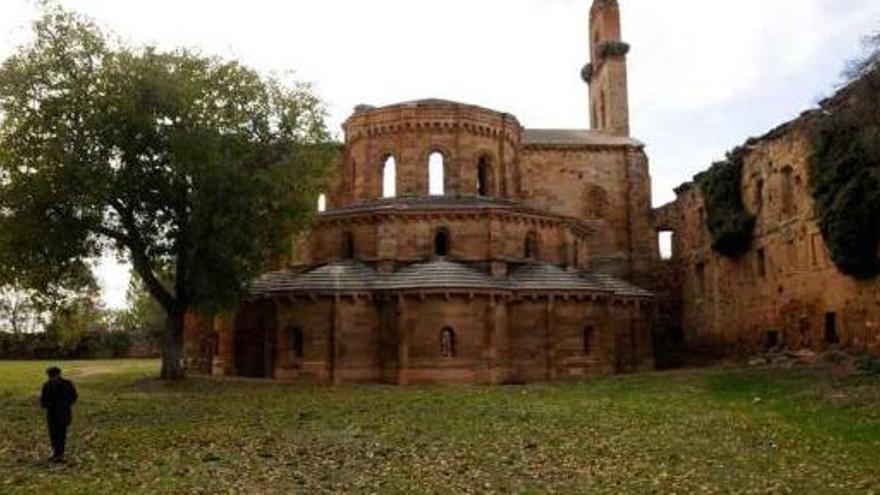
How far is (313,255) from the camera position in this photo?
39.8 metres

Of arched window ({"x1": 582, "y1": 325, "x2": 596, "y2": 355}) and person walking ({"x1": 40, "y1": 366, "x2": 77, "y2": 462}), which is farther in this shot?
arched window ({"x1": 582, "y1": 325, "x2": 596, "y2": 355})

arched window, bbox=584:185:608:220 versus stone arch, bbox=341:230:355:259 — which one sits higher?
arched window, bbox=584:185:608:220

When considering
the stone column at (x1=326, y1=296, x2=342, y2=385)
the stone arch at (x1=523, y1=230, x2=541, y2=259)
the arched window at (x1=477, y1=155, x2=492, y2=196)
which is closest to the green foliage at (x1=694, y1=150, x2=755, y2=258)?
the stone arch at (x1=523, y1=230, x2=541, y2=259)

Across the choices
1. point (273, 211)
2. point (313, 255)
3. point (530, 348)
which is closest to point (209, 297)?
point (273, 211)

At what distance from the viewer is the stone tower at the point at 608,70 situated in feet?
181

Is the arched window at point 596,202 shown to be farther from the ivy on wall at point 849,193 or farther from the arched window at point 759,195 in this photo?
the ivy on wall at point 849,193

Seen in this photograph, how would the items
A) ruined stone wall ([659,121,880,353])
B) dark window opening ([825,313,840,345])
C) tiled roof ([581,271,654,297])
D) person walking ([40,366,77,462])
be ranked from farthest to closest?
1. tiled roof ([581,271,654,297])
2. dark window opening ([825,313,840,345])
3. ruined stone wall ([659,121,880,353])
4. person walking ([40,366,77,462])

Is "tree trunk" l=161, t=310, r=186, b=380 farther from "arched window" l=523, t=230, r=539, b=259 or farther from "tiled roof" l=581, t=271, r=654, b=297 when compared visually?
"tiled roof" l=581, t=271, r=654, b=297

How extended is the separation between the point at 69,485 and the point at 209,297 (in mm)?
17497

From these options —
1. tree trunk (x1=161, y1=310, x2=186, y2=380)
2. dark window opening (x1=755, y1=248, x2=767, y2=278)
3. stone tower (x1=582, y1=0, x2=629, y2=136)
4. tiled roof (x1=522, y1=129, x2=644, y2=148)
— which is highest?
stone tower (x1=582, y1=0, x2=629, y2=136)

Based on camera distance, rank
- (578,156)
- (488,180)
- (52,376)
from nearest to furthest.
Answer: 1. (52,376)
2. (488,180)
3. (578,156)

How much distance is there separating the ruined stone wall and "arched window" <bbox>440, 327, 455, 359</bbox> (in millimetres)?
14758

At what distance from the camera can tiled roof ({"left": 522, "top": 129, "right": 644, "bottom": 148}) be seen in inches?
1973

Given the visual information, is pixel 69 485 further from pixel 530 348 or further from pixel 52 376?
pixel 530 348
